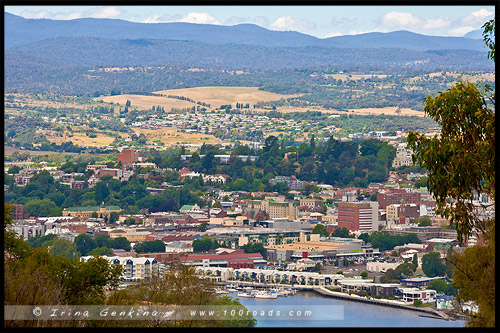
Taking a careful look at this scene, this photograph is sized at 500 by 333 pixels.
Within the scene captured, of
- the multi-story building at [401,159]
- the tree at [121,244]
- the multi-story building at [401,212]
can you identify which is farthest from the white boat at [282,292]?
the multi-story building at [401,159]

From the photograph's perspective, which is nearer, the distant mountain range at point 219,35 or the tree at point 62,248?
the tree at point 62,248

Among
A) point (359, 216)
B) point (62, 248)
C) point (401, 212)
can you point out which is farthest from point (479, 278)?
point (401, 212)

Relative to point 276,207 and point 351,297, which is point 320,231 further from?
point 351,297

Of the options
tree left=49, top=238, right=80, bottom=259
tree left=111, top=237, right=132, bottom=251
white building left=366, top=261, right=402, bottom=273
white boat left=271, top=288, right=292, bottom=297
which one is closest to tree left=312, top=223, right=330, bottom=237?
white building left=366, top=261, right=402, bottom=273

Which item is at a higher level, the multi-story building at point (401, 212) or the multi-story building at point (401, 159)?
the multi-story building at point (401, 159)

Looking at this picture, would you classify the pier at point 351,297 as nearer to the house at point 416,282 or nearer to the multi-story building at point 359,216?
the house at point 416,282

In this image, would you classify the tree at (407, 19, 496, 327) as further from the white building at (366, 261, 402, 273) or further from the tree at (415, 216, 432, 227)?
the tree at (415, 216, 432, 227)

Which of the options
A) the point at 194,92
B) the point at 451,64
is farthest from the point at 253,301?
the point at 451,64
